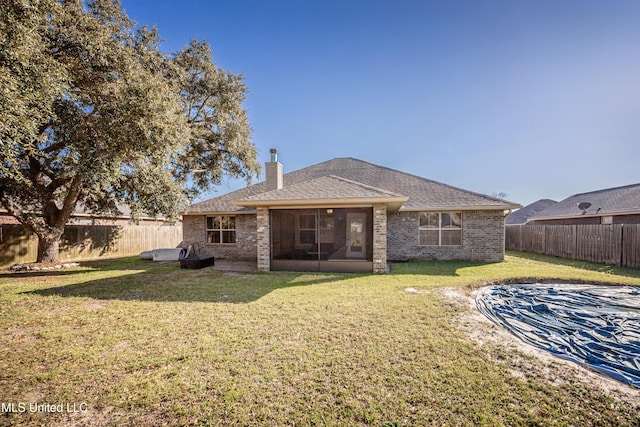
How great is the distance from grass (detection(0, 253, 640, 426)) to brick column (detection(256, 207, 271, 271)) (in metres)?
3.48

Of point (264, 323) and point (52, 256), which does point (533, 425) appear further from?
point (52, 256)

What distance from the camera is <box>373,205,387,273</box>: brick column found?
345 inches

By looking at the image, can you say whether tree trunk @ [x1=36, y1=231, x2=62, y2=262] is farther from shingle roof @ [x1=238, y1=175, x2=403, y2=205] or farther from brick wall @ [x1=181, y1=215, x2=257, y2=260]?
shingle roof @ [x1=238, y1=175, x2=403, y2=205]

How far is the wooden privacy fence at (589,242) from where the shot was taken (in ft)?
32.9

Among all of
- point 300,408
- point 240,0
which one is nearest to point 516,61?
point 240,0

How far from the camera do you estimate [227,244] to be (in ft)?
44.4

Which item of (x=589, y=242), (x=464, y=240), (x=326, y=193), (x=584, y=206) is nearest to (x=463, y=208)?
(x=464, y=240)

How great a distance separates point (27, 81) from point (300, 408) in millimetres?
9121

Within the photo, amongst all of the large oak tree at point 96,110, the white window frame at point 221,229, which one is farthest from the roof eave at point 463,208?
the large oak tree at point 96,110

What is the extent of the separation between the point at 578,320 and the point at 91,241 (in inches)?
784

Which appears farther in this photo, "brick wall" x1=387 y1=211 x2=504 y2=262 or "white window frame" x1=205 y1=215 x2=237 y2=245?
"white window frame" x1=205 y1=215 x2=237 y2=245

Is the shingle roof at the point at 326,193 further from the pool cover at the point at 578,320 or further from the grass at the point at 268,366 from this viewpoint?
the pool cover at the point at 578,320

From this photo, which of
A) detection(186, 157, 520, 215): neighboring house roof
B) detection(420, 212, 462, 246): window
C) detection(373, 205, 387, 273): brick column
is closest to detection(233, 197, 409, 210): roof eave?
detection(186, 157, 520, 215): neighboring house roof

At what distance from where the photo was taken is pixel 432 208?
38.3ft
